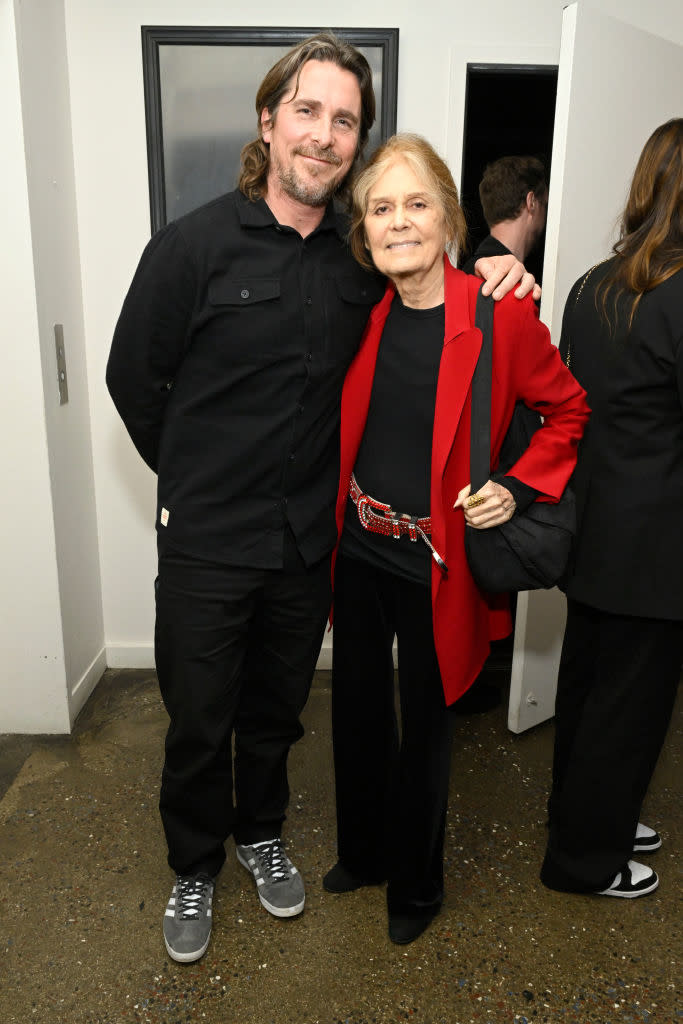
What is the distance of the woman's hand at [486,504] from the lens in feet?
5.47

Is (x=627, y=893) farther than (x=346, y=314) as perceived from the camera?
Yes

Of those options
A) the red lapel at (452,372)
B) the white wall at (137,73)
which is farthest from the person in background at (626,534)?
the white wall at (137,73)

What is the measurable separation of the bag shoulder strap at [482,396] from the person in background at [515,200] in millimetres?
1221

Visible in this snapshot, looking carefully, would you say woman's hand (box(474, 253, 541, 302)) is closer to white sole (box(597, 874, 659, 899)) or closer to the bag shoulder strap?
the bag shoulder strap

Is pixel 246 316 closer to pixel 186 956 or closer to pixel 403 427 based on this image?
pixel 403 427

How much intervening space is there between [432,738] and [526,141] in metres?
4.85

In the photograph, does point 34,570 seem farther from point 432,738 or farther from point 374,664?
point 432,738

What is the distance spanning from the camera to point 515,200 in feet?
9.22

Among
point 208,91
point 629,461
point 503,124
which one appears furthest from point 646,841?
point 503,124

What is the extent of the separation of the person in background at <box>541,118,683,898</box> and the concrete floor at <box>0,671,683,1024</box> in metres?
0.18

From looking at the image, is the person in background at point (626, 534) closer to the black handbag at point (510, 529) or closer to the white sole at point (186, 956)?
the black handbag at point (510, 529)

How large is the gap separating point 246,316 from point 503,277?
535 millimetres

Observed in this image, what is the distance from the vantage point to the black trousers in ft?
6.36

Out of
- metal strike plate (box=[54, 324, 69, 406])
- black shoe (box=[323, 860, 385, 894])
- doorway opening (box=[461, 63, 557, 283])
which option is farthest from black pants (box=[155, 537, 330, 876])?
doorway opening (box=[461, 63, 557, 283])
